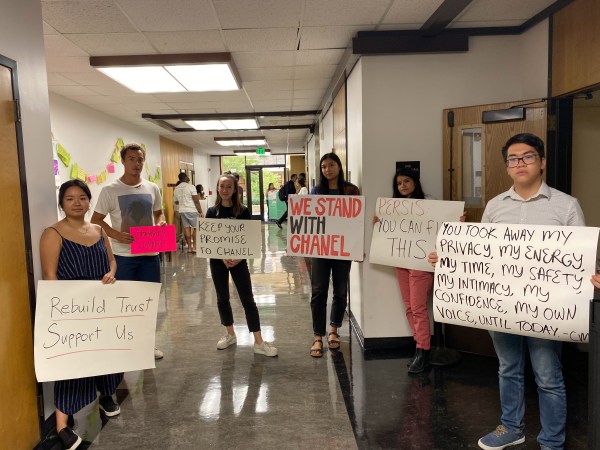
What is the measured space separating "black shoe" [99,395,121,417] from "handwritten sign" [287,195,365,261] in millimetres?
1590

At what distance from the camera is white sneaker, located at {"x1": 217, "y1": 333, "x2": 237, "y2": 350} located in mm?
3712

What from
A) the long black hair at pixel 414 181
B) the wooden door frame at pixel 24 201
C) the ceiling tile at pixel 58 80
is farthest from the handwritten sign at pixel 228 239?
the ceiling tile at pixel 58 80

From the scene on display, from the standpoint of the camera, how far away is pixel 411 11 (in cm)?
308

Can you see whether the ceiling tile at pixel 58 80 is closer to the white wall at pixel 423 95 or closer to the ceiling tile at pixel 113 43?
the ceiling tile at pixel 113 43

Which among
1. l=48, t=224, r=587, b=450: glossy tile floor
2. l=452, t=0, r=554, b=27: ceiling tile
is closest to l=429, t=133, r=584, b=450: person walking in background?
l=48, t=224, r=587, b=450: glossy tile floor

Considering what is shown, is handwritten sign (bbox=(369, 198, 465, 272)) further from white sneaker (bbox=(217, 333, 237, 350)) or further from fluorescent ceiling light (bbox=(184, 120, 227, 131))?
fluorescent ceiling light (bbox=(184, 120, 227, 131))

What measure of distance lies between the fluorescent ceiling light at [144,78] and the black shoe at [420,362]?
133 inches

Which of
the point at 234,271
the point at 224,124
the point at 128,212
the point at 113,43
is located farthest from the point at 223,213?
the point at 224,124

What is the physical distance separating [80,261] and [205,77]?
2812 millimetres

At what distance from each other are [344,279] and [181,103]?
12.7 ft

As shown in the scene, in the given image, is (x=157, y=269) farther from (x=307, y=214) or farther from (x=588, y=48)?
(x=588, y=48)

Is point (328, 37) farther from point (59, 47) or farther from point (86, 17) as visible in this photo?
point (59, 47)

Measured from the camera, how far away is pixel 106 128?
700 cm

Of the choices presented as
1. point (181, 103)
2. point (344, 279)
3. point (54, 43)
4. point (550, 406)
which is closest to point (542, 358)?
point (550, 406)
